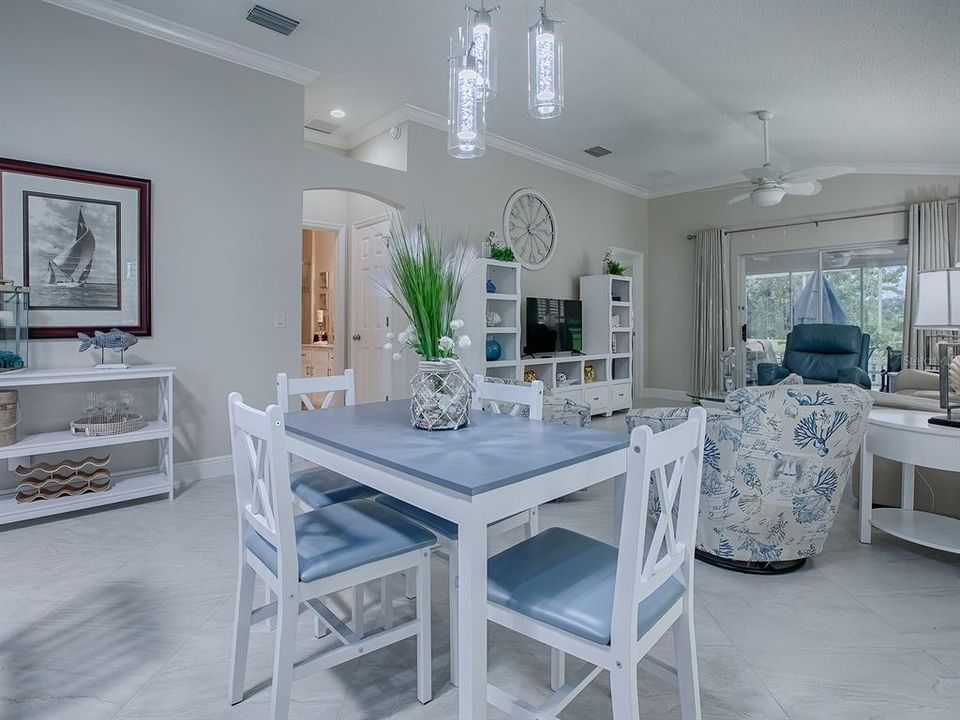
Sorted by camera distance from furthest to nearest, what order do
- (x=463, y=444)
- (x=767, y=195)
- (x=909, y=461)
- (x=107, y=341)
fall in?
1. (x=767, y=195)
2. (x=107, y=341)
3. (x=909, y=461)
4. (x=463, y=444)

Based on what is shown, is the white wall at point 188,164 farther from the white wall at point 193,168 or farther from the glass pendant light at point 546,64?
the glass pendant light at point 546,64

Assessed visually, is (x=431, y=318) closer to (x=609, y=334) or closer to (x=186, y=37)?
(x=186, y=37)

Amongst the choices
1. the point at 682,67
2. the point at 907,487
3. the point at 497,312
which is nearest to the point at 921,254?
the point at 682,67

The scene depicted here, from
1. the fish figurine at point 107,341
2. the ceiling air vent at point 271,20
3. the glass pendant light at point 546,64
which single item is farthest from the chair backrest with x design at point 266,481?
the ceiling air vent at point 271,20

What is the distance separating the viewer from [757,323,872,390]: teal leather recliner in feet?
17.5

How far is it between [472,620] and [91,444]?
281 centimetres

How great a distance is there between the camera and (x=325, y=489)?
6.65 ft

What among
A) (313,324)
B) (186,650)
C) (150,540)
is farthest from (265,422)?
(313,324)

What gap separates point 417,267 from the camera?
5.46ft

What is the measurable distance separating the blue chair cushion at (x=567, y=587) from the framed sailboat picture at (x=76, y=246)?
313 centimetres

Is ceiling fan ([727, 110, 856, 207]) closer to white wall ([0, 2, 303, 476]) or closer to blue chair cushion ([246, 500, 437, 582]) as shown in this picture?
white wall ([0, 2, 303, 476])

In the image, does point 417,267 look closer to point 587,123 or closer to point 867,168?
point 587,123

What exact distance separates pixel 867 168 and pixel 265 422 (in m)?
6.86

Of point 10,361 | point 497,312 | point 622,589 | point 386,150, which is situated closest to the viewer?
point 622,589
